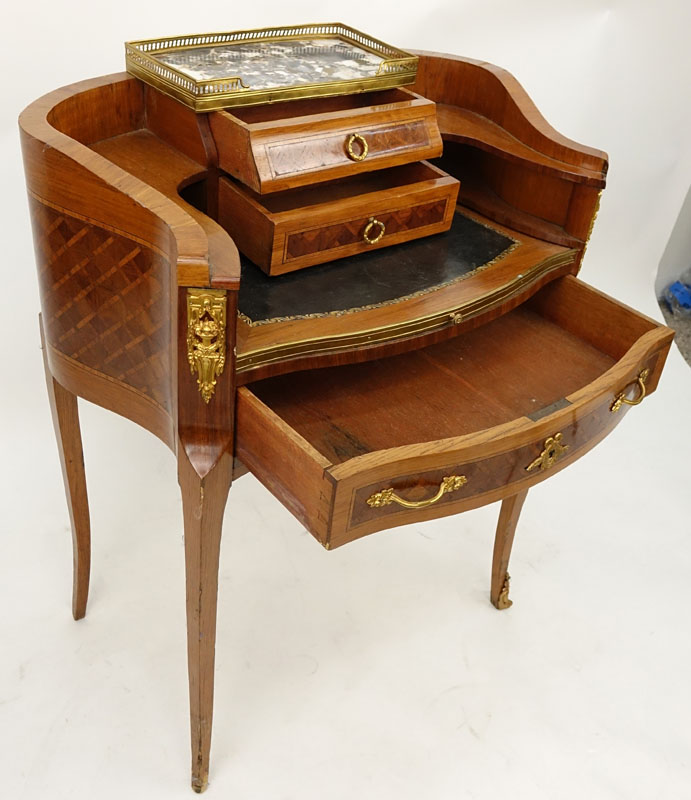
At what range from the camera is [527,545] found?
202 cm

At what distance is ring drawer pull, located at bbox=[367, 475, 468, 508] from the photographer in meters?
1.11

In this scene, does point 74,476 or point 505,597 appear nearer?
point 74,476

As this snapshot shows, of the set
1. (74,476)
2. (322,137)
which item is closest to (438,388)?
(322,137)

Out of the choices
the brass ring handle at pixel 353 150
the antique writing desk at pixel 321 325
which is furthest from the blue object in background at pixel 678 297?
the brass ring handle at pixel 353 150

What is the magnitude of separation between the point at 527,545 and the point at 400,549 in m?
0.26

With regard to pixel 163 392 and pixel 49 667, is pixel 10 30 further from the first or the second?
pixel 49 667

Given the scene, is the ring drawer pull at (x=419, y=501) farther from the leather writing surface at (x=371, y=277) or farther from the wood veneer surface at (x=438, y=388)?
the leather writing surface at (x=371, y=277)

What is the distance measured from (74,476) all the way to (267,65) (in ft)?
2.28

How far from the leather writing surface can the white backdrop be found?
714 millimetres

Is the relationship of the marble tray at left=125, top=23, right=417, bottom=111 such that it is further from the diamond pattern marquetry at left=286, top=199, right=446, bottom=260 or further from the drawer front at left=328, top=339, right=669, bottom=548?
the drawer front at left=328, top=339, right=669, bottom=548

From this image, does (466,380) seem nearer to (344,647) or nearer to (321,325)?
(321,325)

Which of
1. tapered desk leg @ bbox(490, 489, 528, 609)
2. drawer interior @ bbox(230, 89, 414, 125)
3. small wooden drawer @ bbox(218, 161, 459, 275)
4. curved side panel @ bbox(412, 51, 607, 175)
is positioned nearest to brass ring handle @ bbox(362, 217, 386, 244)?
small wooden drawer @ bbox(218, 161, 459, 275)

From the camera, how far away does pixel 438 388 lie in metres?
1.39

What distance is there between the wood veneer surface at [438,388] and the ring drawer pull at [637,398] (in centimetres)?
10
